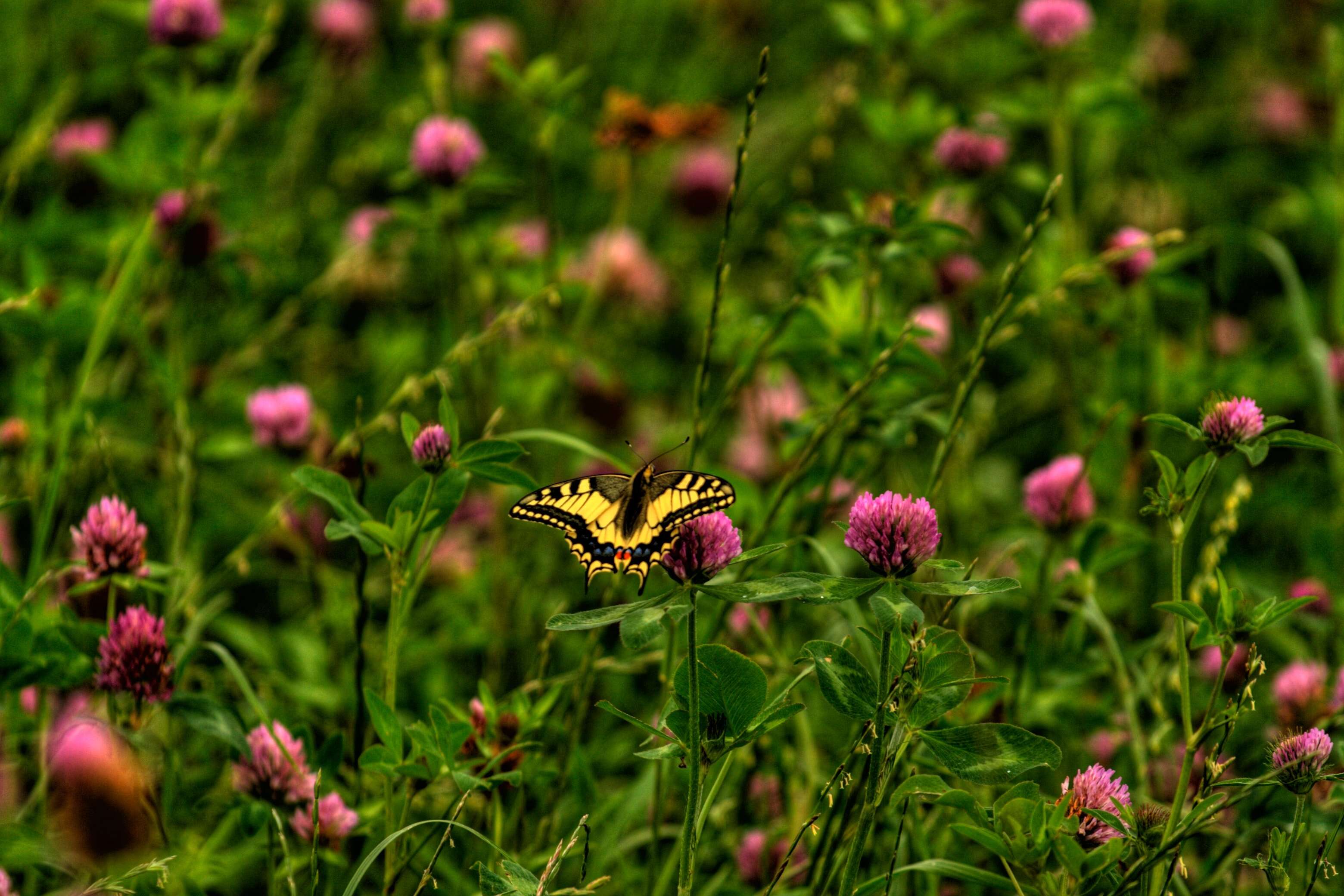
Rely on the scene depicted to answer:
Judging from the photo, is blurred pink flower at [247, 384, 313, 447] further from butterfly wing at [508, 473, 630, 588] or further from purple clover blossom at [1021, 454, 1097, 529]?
purple clover blossom at [1021, 454, 1097, 529]

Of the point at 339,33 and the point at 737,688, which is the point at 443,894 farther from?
the point at 339,33

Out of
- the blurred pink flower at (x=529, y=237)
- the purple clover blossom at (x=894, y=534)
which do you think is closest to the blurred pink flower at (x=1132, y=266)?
the blurred pink flower at (x=529, y=237)

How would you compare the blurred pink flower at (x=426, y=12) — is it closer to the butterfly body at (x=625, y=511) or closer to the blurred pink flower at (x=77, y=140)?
the blurred pink flower at (x=77, y=140)

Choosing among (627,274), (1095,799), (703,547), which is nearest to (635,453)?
(703,547)

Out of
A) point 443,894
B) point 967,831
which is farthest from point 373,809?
point 967,831

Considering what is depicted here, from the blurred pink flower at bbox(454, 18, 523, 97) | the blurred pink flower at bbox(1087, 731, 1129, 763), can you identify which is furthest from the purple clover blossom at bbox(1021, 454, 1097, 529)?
the blurred pink flower at bbox(454, 18, 523, 97)

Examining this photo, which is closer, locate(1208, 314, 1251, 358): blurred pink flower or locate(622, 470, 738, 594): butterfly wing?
locate(622, 470, 738, 594): butterfly wing

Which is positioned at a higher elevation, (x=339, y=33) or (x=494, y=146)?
(x=339, y=33)
